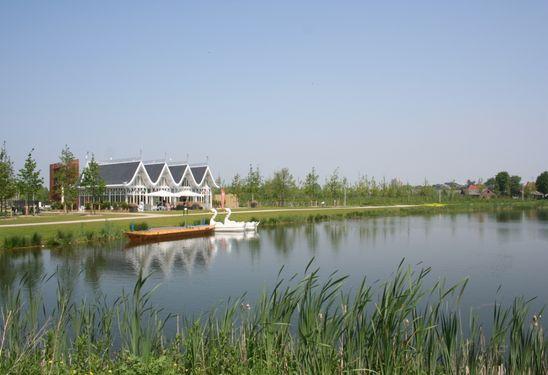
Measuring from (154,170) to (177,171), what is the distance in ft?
11.9

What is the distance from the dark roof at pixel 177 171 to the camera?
55.5 metres

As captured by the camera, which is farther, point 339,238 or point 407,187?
point 407,187

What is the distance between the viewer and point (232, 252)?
68.3ft

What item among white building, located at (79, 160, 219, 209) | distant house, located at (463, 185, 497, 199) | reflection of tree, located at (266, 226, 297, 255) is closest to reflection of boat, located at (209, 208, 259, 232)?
reflection of tree, located at (266, 226, 297, 255)

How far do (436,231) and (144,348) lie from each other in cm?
2785

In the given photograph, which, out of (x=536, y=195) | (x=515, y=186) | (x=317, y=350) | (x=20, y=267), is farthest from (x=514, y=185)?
(x=317, y=350)

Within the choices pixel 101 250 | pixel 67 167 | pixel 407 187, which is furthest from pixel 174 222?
pixel 407 187

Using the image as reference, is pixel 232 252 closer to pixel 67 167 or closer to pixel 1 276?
pixel 1 276

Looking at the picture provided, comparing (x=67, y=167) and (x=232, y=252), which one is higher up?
(x=67, y=167)

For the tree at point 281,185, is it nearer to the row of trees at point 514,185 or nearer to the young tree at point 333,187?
the young tree at point 333,187

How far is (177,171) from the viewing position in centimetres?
5628

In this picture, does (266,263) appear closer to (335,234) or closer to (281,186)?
(335,234)

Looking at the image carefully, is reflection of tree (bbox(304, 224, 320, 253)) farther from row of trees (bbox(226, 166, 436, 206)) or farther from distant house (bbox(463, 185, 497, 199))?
distant house (bbox(463, 185, 497, 199))

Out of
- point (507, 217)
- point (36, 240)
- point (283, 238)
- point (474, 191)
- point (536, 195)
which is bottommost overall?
point (507, 217)
